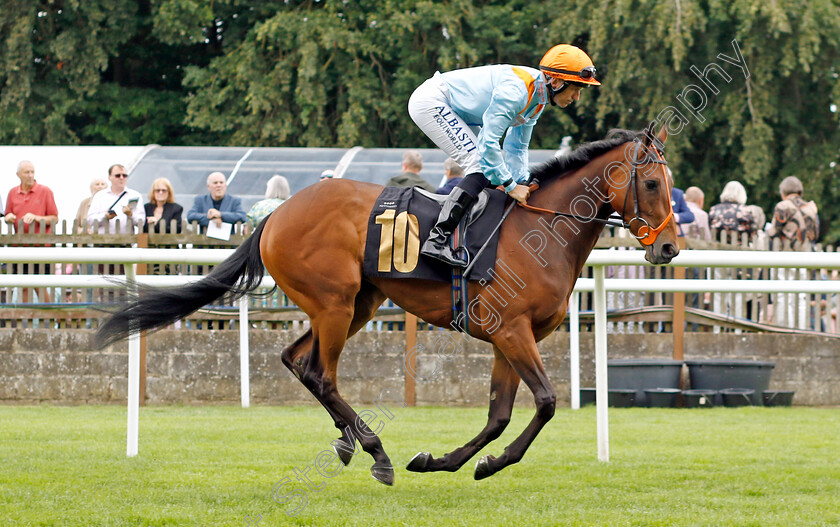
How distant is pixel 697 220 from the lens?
1029 centimetres

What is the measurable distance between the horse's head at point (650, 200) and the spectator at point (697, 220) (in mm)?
5032

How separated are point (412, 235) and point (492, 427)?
0.99 m

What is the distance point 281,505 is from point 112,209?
636cm

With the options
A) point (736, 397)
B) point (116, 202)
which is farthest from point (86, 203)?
point (736, 397)

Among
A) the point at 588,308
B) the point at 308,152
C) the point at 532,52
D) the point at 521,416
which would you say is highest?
the point at 532,52

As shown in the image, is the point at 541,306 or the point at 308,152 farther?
the point at 308,152

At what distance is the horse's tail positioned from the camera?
5.48 m

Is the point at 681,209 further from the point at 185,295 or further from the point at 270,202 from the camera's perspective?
the point at 185,295

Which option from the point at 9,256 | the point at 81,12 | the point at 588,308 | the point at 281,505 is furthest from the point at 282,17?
the point at 281,505

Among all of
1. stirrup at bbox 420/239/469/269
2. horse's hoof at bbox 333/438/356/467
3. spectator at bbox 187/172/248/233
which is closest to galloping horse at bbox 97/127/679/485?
horse's hoof at bbox 333/438/356/467

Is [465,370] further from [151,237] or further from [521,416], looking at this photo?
[151,237]

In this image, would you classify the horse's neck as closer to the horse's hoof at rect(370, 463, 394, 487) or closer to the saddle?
the saddle

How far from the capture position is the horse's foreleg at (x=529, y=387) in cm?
482

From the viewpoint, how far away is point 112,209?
33.8ft
